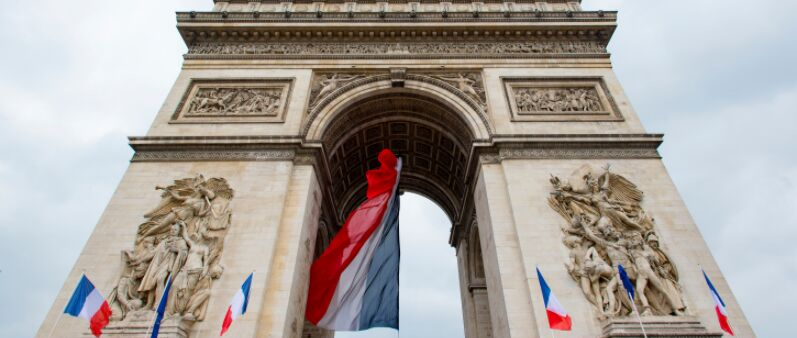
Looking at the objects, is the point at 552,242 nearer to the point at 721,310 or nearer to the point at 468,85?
the point at 721,310

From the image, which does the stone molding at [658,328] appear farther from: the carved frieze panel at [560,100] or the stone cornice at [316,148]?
the carved frieze panel at [560,100]

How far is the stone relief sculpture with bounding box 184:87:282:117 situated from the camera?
12962 millimetres

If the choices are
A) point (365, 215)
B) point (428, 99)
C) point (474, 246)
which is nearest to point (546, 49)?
point (428, 99)

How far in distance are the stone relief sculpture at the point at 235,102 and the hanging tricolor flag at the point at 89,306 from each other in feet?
21.0

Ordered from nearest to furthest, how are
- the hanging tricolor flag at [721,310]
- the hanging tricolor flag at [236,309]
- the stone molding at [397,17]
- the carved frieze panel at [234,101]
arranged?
the hanging tricolor flag at [236,309] < the hanging tricolor flag at [721,310] < the carved frieze panel at [234,101] < the stone molding at [397,17]

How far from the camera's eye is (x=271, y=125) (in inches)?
494

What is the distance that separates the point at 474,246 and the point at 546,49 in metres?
7.77

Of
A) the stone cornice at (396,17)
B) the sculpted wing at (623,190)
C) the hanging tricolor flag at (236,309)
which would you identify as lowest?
the hanging tricolor flag at (236,309)

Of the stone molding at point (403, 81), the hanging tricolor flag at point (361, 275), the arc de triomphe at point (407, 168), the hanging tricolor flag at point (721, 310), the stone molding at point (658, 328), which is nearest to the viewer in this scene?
the stone molding at point (658, 328)

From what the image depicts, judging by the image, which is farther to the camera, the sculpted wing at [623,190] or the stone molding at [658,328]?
the sculpted wing at [623,190]

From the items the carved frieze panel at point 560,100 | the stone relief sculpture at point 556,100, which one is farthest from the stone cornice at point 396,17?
the stone relief sculpture at point 556,100

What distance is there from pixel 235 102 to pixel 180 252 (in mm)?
5774

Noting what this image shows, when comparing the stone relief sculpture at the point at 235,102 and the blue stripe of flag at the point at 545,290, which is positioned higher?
the stone relief sculpture at the point at 235,102

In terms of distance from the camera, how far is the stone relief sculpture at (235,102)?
42.5 ft
